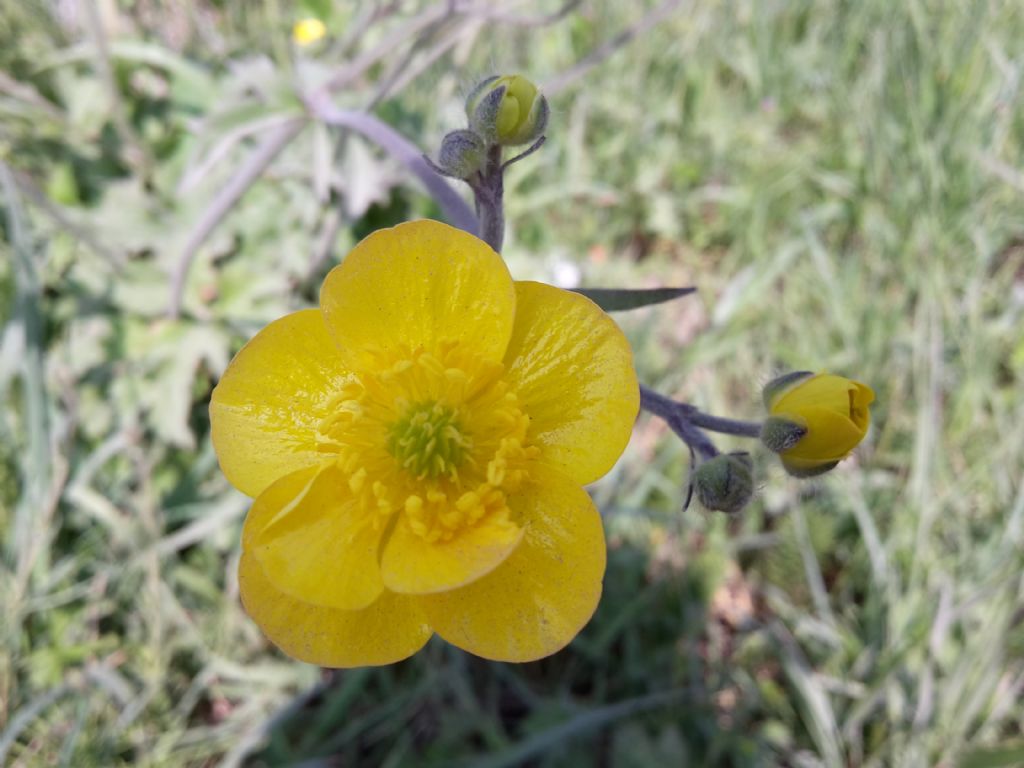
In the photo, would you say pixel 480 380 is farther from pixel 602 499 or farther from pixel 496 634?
pixel 602 499

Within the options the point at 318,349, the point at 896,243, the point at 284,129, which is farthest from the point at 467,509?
the point at 896,243

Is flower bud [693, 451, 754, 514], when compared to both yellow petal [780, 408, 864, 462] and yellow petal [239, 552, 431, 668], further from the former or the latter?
yellow petal [239, 552, 431, 668]

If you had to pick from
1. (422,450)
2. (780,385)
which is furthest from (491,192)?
(780,385)

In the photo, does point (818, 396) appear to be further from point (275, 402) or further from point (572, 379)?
point (275, 402)

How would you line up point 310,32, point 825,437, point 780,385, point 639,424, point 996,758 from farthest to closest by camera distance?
point 310,32 → point 639,424 → point 996,758 → point 780,385 → point 825,437

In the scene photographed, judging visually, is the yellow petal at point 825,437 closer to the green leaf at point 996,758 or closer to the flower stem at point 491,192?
the flower stem at point 491,192

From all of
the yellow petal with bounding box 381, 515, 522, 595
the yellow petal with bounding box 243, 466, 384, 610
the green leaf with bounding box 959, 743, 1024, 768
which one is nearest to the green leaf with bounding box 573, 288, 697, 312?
the yellow petal with bounding box 381, 515, 522, 595
